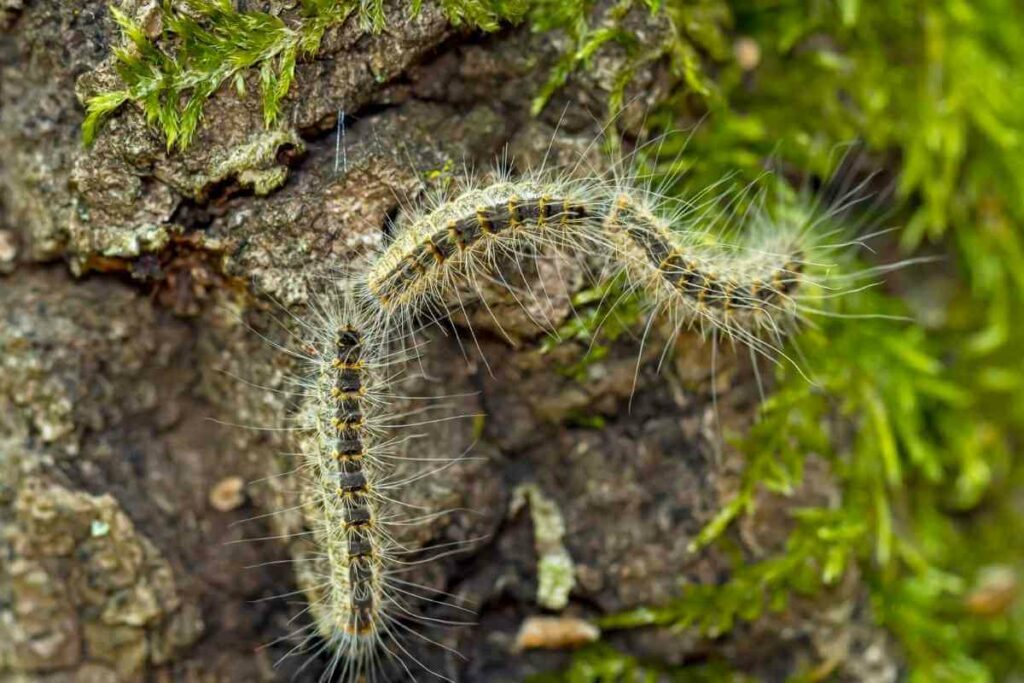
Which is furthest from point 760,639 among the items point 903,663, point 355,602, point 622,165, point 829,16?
point 829,16

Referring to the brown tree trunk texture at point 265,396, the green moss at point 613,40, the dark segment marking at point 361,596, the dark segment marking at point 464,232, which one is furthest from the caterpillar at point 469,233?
the dark segment marking at point 361,596

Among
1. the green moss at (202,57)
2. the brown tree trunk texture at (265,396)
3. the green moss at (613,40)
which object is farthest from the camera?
the green moss at (613,40)

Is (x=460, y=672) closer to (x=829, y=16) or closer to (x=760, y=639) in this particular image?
(x=760, y=639)

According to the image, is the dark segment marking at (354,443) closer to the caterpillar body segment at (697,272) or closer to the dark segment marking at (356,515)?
the dark segment marking at (356,515)

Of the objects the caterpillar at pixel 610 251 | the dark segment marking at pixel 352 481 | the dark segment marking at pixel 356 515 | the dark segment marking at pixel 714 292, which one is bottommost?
the dark segment marking at pixel 356 515

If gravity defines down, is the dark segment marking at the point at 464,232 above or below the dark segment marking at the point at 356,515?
above

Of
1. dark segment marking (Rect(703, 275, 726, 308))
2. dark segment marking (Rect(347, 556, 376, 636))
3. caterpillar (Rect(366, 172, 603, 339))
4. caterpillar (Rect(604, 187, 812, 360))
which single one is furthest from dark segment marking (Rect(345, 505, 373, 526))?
dark segment marking (Rect(703, 275, 726, 308))
